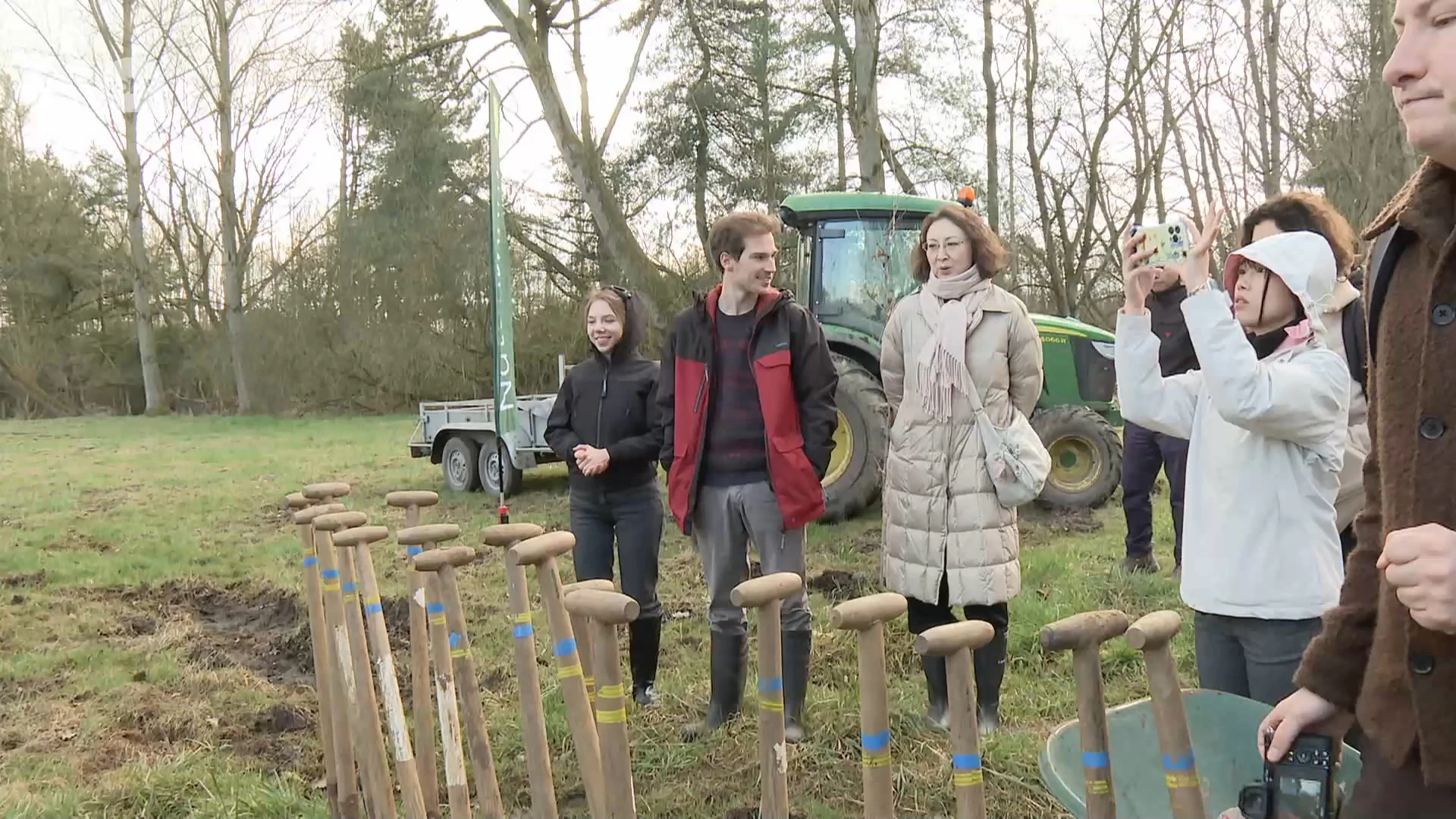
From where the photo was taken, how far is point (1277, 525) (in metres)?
1.97

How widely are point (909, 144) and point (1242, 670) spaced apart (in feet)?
44.5

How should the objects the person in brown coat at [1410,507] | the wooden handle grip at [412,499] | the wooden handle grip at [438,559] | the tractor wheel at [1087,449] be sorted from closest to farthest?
the person in brown coat at [1410,507], the wooden handle grip at [438,559], the wooden handle grip at [412,499], the tractor wheel at [1087,449]

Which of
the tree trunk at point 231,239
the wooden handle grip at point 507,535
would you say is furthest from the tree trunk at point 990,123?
the tree trunk at point 231,239

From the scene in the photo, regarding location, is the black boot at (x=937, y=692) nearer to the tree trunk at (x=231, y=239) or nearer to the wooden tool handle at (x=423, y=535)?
the wooden tool handle at (x=423, y=535)

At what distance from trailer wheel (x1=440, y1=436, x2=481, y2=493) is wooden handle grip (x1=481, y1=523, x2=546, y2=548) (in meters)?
6.84

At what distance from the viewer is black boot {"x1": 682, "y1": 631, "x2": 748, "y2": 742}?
3131mm

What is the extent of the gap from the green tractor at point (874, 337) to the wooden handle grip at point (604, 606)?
4.84 metres

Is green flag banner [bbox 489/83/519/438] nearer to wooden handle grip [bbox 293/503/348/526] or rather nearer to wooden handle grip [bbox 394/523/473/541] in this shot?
wooden handle grip [bbox 293/503/348/526]

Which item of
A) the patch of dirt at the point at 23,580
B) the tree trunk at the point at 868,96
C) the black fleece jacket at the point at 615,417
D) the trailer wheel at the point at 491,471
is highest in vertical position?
the tree trunk at the point at 868,96

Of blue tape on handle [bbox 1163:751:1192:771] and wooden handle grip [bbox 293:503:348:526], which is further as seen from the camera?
wooden handle grip [bbox 293:503:348:526]

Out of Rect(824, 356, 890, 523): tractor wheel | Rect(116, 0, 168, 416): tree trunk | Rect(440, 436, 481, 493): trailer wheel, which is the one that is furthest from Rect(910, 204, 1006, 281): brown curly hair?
Rect(116, 0, 168, 416): tree trunk

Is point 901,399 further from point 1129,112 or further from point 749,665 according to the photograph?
point 1129,112

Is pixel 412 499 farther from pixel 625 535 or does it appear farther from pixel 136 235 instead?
pixel 136 235

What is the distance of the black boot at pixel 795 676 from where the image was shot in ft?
10.0
